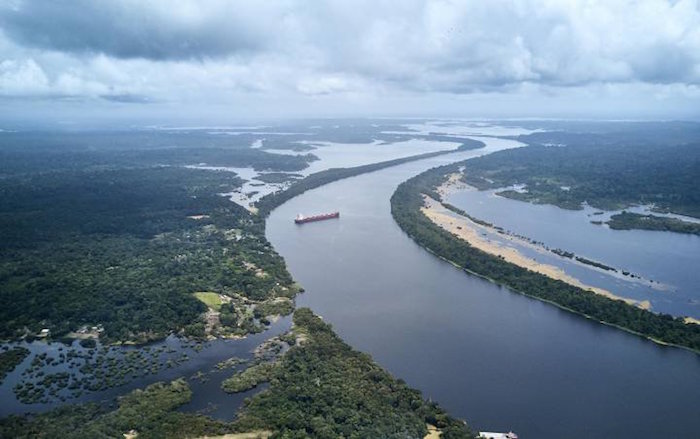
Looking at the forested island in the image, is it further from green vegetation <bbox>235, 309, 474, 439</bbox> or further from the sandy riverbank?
the sandy riverbank

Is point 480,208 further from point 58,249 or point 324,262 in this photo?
point 58,249

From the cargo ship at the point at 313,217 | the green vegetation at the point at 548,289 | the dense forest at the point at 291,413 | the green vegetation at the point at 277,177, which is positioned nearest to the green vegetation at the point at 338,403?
the dense forest at the point at 291,413

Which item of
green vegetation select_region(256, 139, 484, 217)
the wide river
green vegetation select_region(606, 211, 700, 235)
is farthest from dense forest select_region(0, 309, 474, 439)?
green vegetation select_region(606, 211, 700, 235)

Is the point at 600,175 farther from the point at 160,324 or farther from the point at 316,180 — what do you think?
the point at 160,324

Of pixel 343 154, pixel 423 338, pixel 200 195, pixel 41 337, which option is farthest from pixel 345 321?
pixel 343 154

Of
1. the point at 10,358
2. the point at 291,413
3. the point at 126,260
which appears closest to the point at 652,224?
the point at 291,413

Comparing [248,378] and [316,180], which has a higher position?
[316,180]
